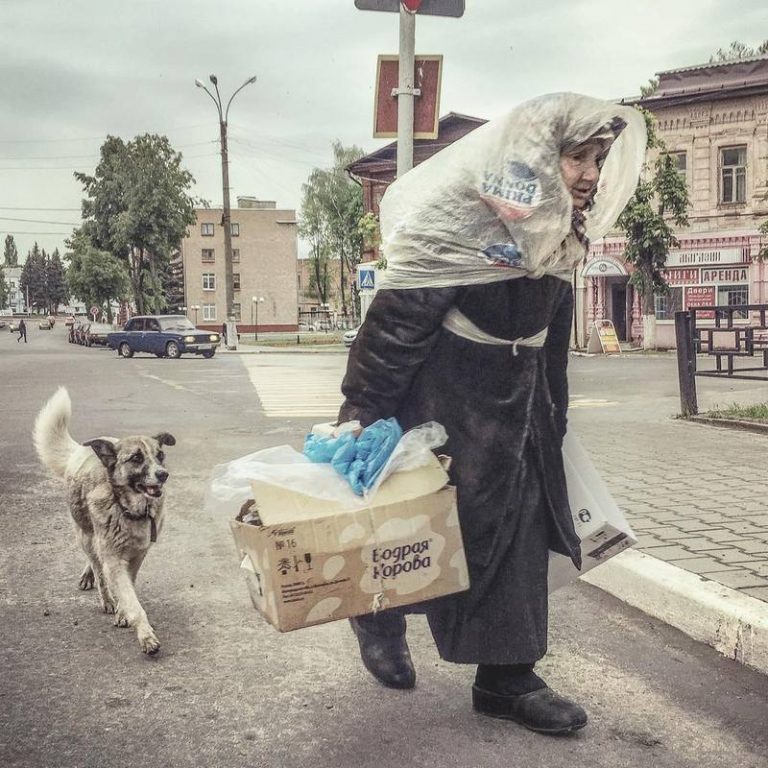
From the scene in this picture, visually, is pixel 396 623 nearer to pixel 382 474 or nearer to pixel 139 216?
pixel 382 474

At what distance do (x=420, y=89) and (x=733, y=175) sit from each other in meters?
28.1

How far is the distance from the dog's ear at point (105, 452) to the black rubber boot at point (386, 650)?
1.49 metres

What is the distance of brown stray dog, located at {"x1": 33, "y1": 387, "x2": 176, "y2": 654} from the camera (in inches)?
160

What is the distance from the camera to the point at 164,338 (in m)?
34.7

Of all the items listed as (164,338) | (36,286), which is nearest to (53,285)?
(36,286)

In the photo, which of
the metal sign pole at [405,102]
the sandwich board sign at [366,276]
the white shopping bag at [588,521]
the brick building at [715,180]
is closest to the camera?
the white shopping bag at [588,521]

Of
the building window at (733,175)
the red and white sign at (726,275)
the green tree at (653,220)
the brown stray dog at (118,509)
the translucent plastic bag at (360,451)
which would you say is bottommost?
the brown stray dog at (118,509)

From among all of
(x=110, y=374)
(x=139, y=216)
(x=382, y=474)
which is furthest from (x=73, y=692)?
(x=139, y=216)

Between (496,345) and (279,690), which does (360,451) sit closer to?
(496,345)

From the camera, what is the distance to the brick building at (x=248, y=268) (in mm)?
82312

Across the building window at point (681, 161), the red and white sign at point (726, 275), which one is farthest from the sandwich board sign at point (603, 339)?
the building window at point (681, 161)

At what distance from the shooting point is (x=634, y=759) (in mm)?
2799

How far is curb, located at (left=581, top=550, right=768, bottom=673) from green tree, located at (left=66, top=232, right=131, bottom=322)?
56.0m

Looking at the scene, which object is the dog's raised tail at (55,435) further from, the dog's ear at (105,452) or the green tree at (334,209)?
the green tree at (334,209)
